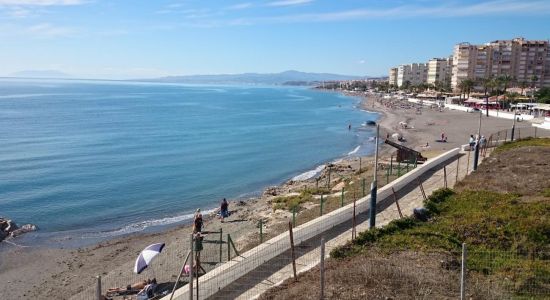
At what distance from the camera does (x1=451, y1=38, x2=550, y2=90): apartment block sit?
483ft

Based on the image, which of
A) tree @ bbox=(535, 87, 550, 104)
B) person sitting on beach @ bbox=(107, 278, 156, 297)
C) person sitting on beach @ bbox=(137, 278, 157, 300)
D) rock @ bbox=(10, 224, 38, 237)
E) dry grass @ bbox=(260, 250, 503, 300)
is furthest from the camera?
tree @ bbox=(535, 87, 550, 104)

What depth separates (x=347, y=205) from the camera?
1973cm

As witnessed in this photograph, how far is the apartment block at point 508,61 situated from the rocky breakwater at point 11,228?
137820 mm

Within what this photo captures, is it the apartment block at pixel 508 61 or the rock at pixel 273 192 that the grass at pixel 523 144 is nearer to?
the rock at pixel 273 192

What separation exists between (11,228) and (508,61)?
149m

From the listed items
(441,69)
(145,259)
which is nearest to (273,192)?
(145,259)

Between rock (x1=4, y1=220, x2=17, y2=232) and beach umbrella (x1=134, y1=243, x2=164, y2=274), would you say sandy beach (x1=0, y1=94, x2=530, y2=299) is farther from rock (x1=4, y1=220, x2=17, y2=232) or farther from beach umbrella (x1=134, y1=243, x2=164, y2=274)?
beach umbrella (x1=134, y1=243, x2=164, y2=274)

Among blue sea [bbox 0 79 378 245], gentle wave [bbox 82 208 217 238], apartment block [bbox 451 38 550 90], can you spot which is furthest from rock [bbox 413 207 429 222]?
apartment block [bbox 451 38 550 90]

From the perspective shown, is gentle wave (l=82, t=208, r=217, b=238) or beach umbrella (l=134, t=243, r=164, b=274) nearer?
beach umbrella (l=134, t=243, r=164, b=274)

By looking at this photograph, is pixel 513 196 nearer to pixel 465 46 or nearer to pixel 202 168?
A: pixel 202 168

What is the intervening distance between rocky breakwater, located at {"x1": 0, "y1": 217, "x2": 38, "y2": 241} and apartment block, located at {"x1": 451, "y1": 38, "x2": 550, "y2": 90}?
452ft

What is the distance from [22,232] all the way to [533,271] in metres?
24.3

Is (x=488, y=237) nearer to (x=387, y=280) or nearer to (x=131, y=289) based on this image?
(x=387, y=280)

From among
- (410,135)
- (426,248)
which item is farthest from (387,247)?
(410,135)
